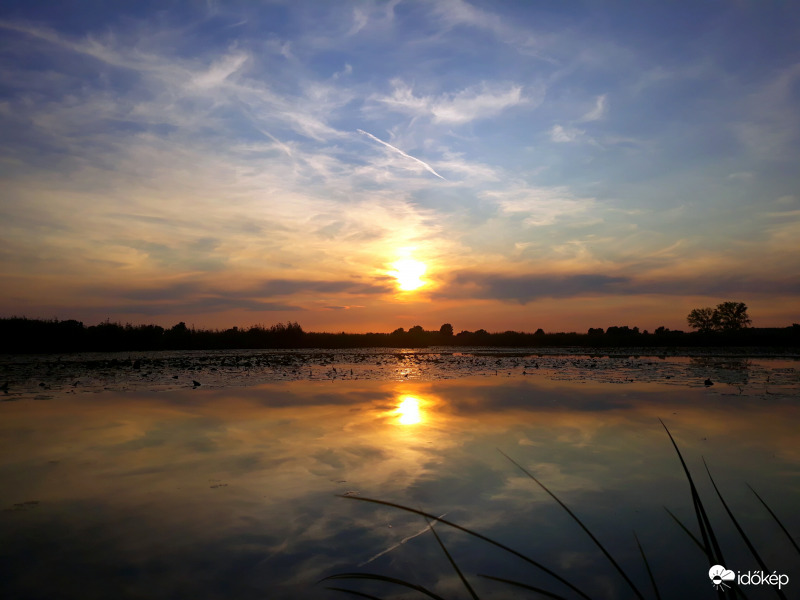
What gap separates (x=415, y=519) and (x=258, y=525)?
1.34 m

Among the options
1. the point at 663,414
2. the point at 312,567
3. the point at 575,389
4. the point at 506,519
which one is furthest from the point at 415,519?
the point at 575,389

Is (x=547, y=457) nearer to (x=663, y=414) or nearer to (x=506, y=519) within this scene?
(x=506, y=519)

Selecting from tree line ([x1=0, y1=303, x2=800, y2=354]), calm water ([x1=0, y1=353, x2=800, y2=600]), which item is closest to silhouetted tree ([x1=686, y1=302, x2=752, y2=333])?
tree line ([x1=0, y1=303, x2=800, y2=354])

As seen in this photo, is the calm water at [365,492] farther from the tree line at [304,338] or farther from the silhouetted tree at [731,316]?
the silhouetted tree at [731,316]

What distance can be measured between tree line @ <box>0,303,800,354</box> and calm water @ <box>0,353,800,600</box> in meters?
25.2

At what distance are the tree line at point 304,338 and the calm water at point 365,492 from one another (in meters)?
25.2

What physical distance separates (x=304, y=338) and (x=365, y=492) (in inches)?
1724

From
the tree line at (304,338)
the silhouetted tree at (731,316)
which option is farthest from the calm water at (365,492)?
the silhouetted tree at (731,316)

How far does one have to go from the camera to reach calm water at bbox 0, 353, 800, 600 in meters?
3.43

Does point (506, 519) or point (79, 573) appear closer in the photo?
point (79, 573)

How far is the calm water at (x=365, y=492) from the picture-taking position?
3428 mm

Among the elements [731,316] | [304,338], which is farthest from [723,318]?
[304,338]

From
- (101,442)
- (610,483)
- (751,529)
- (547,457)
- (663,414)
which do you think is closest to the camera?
(751,529)

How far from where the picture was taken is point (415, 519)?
175 inches
